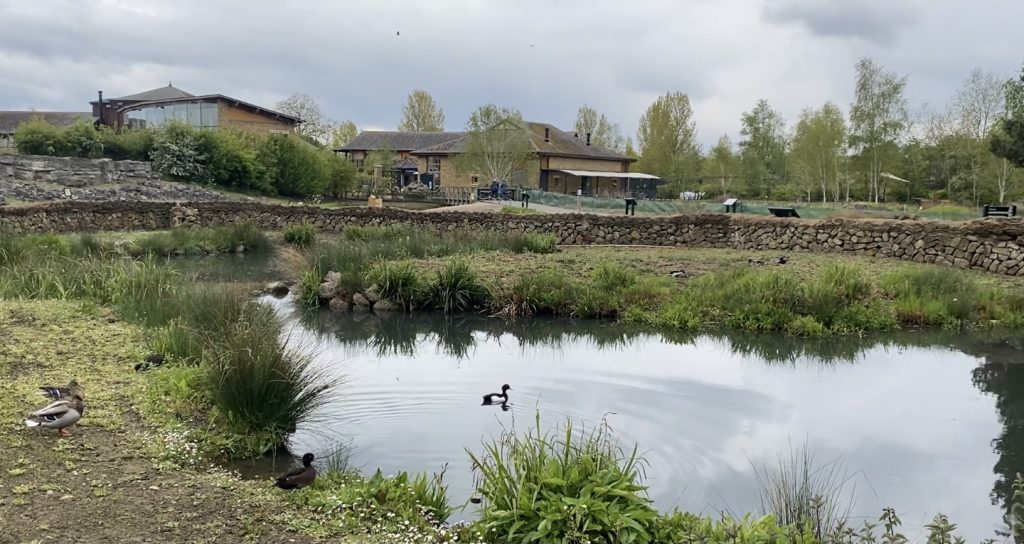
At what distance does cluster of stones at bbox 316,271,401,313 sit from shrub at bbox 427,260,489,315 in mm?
A: 715

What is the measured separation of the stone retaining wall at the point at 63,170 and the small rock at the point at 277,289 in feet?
73.6

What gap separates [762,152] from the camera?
6053 cm

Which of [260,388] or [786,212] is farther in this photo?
[786,212]

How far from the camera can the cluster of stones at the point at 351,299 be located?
1355 centimetres

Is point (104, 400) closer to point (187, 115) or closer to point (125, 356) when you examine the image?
point (125, 356)

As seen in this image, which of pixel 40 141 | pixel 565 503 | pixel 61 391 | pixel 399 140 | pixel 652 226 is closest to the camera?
pixel 565 503

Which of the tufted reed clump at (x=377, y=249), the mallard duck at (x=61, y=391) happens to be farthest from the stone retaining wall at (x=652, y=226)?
the mallard duck at (x=61, y=391)

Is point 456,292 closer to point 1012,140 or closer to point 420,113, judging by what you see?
Result: point 1012,140

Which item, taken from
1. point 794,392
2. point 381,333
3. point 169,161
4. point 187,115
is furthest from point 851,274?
point 187,115

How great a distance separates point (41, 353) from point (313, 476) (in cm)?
415

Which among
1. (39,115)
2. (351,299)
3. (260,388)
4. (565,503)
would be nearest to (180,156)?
(39,115)

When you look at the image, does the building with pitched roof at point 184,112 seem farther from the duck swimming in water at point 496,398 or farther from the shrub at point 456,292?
the duck swimming in water at point 496,398

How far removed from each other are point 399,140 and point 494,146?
57.1 ft

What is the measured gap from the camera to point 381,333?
39.0 feet
